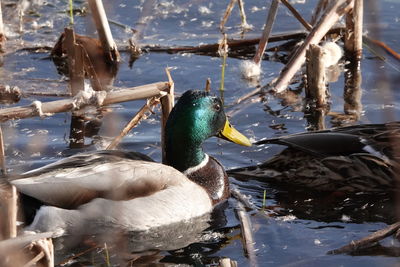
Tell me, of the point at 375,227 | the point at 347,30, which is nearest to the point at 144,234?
the point at 375,227

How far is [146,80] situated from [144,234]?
300 cm

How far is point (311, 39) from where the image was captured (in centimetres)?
800

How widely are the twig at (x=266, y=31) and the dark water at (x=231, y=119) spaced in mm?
266

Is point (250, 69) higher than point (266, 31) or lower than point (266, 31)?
lower

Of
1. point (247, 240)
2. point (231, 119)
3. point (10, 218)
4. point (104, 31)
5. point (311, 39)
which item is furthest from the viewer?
point (104, 31)

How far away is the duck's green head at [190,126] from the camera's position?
20.9ft

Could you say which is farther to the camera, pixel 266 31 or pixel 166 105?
pixel 266 31

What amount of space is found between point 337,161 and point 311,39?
164cm

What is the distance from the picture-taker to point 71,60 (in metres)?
7.57

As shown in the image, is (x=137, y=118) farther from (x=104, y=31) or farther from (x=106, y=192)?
(x=104, y=31)

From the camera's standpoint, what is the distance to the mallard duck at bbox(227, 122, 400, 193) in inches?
261

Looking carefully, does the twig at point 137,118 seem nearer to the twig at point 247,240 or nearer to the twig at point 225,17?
the twig at point 247,240

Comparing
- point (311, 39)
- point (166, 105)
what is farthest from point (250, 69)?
point (166, 105)

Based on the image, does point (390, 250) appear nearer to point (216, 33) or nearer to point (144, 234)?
point (144, 234)
